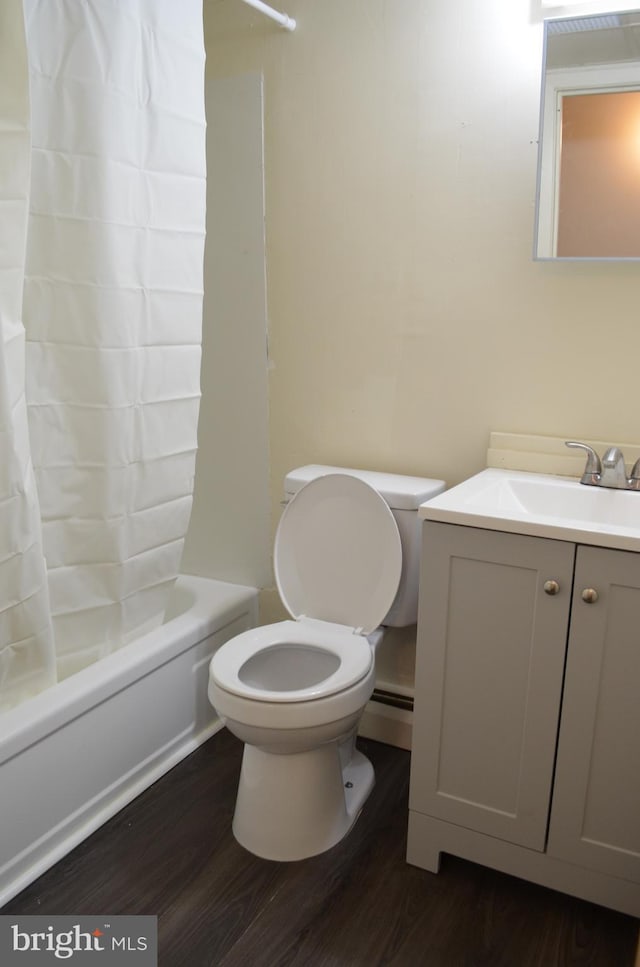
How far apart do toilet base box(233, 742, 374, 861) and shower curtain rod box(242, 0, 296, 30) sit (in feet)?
5.96

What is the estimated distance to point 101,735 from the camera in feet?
6.16

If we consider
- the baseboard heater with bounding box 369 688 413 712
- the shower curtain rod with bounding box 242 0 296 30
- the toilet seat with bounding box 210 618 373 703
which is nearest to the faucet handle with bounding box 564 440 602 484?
the toilet seat with bounding box 210 618 373 703

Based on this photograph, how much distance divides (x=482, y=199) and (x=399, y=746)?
1.52 meters

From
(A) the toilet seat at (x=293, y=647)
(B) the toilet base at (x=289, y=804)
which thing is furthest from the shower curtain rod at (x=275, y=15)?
(B) the toilet base at (x=289, y=804)

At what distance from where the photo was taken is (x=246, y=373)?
238cm

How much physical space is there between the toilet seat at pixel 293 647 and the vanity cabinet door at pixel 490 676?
0.20m

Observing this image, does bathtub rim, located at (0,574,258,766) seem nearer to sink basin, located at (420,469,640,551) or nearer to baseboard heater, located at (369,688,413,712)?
baseboard heater, located at (369,688,413,712)

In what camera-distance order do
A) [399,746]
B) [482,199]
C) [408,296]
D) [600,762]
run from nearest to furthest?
1. [600,762]
2. [482,199]
3. [408,296]
4. [399,746]

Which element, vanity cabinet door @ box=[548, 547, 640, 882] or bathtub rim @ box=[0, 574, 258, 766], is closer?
vanity cabinet door @ box=[548, 547, 640, 882]

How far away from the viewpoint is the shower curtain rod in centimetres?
195

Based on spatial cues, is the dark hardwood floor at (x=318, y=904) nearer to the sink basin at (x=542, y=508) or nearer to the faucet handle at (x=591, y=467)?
the sink basin at (x=542, y=508)

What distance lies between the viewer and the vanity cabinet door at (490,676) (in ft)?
5.07

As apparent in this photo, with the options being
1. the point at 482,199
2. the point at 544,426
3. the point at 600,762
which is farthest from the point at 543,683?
the point at 482,199

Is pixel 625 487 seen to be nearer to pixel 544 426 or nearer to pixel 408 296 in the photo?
pixel 544 426
